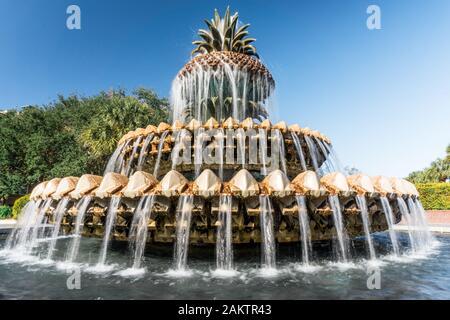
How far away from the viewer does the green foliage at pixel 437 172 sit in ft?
150

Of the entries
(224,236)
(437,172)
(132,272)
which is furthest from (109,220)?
(437,172)

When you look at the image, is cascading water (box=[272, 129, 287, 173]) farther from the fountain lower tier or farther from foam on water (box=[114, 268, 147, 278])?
foam on water (box=[114, 268, 147, 278])

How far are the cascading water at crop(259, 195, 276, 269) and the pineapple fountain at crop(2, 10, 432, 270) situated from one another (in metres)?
0.02

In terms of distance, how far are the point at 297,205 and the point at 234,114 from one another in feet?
18.8

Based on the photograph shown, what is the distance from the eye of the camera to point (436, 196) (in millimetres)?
25203

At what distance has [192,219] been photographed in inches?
249

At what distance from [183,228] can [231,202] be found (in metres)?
1.17

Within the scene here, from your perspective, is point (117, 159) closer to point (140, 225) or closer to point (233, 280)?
point (140, 225)

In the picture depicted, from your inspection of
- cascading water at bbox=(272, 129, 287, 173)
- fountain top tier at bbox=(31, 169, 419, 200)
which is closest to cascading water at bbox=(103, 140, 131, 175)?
fountain top tier at bbox=(31, 169, 419, 200)

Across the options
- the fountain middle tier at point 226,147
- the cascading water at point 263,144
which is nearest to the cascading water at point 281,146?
the fountain middle tier at point 226,147

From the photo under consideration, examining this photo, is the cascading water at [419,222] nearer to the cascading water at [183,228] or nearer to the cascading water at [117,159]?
the cascading water at [183,228]

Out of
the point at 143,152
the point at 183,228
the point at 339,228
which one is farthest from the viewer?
the point at 143,152

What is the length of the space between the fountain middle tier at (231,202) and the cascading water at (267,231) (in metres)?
0.07
